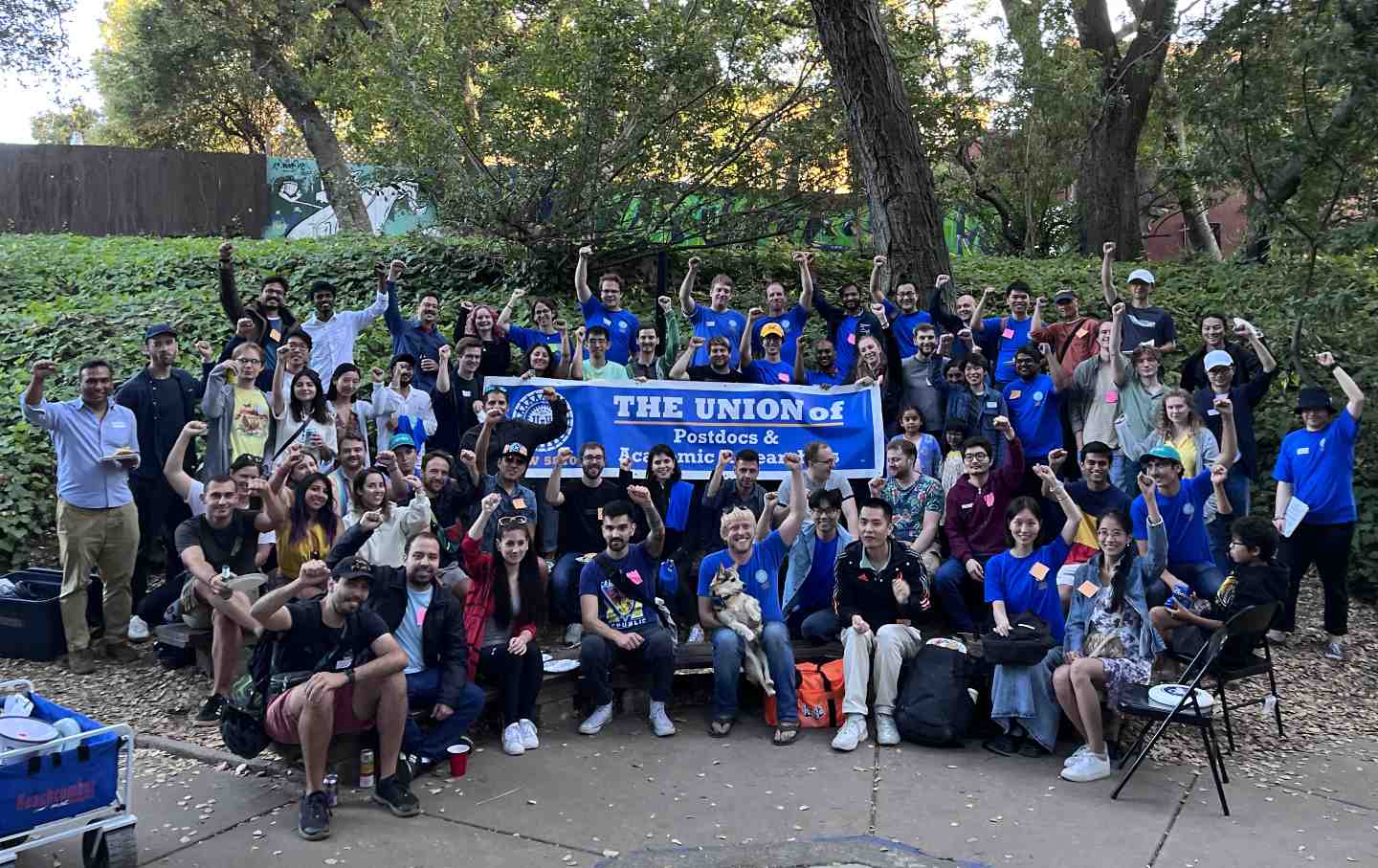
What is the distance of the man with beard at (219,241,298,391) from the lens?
905 centimetres

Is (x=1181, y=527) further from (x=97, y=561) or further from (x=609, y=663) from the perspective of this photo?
(x=97, y=561)

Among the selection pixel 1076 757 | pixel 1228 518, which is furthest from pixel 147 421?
pixel 1228 518

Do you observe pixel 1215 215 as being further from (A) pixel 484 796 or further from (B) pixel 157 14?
(A) pixel 484 796

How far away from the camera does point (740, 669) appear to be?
7.58m

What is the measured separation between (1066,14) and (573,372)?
41.6 feet

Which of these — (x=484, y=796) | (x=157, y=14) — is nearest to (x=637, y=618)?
(x=484, y=796)

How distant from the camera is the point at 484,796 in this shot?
6.29 m

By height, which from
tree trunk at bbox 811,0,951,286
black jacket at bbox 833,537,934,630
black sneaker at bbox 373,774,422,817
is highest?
tree trunk at bbox 811,0,951,286

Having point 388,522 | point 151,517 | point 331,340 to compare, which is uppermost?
point 331,340

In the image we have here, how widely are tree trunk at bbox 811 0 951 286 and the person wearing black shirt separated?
7.61 m

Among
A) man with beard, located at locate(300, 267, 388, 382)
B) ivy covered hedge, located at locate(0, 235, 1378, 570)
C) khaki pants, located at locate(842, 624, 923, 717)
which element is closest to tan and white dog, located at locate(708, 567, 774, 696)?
khaki pants, located at locate(842, 624, 923, 717)

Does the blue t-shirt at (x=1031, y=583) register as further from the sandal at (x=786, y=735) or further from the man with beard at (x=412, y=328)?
the man with beard at (x=412, y=328)

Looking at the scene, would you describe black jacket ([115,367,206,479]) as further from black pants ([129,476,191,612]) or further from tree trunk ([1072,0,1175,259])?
tree trunk ([1072,0,1175,259])

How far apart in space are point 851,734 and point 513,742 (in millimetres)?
2022
